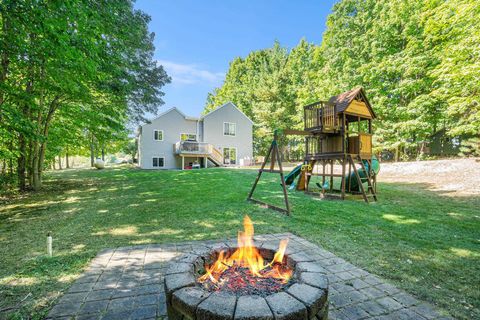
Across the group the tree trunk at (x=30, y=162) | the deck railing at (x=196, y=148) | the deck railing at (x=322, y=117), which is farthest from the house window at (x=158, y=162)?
the deck railing at (x=322, y=117)

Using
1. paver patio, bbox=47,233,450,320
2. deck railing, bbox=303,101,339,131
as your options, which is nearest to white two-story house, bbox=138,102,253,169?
deck railing, bbox=303,101,339,131

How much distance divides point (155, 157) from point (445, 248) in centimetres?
2359

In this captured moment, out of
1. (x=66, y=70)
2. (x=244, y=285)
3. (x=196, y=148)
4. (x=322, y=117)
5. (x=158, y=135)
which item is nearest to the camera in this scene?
(x=244, y=285)

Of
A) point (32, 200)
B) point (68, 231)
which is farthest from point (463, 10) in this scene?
point (32, 200)

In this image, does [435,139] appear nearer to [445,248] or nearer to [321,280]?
[445,248]

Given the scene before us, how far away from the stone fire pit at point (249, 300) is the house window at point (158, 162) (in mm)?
23181

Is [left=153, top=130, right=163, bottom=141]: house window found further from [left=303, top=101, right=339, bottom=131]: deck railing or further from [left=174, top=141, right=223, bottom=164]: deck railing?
[left=303, top=101, right=339, bottom=131]: deck railing

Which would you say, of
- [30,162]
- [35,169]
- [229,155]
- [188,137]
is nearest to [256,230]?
[35,169]

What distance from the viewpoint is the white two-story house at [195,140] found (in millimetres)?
23250

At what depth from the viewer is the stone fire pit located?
142 centimetres

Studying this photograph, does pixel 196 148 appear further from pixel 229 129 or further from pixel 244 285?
pixel 244 285

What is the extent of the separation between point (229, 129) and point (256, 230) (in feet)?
74.0

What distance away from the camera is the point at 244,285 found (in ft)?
6.34

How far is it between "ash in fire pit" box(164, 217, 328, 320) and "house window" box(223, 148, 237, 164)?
23447 millimetres
